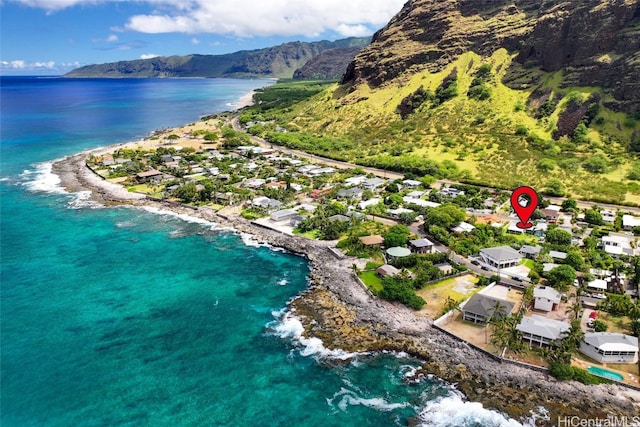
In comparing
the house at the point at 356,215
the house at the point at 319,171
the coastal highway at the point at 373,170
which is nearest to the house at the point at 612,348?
the house at the point at 356,215

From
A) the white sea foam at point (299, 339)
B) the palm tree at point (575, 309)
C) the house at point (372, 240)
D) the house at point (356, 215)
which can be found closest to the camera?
the white sea foam at point (299, 339)

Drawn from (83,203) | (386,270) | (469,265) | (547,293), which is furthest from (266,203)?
(547,293)

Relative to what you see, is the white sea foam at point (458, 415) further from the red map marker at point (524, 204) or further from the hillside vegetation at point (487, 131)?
the hillside vegetation at point (487, 131)

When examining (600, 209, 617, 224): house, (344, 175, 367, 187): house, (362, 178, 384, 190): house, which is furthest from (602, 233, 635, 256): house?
(344, 175, 367, 187): house

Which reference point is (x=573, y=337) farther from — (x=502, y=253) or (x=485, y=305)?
(x=502, y=253)

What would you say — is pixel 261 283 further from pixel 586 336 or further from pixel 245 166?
pixel 245 166

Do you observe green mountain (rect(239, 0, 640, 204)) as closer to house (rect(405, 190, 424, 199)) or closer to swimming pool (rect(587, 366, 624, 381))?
house (rect(405, 190, 424, 199))
